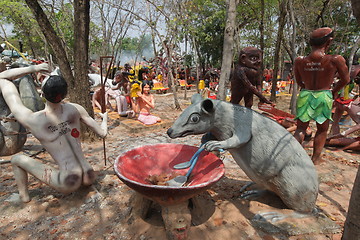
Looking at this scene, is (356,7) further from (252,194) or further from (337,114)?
(337,114)

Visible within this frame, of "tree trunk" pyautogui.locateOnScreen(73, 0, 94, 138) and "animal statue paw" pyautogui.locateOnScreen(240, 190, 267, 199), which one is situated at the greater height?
"tree trunk" pyautogui.locateOnScreen(73, 0, 94, 138)

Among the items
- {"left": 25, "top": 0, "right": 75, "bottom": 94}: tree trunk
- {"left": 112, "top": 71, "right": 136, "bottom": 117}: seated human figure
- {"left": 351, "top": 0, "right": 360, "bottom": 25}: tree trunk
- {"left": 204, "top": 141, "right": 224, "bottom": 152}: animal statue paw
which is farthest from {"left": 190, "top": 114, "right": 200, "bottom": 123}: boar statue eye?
{"left": 112, "top": 71, "right": 136, "bottom": 117}: seated human figure

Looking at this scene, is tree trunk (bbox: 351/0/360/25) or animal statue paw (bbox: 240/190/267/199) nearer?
tree trunk (bbox: 351/0/360/25)

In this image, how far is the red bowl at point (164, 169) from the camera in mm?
2100

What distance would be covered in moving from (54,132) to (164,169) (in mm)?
1416

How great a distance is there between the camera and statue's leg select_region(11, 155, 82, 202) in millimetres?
2859

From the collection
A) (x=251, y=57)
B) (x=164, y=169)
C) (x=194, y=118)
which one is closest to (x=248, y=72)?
(x=251, y=57)

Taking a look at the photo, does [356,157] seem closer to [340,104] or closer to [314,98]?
[340,104]

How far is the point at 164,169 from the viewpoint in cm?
297

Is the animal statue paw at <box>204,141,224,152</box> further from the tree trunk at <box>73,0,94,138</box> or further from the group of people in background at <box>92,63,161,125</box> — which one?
the group of people in background at <box>92,63,161,125</box>

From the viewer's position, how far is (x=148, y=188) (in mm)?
2039

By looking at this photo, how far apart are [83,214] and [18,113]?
4.82 ft

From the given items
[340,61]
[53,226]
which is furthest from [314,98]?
[53,226]

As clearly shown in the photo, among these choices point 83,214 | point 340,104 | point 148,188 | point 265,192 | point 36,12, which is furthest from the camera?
point 340,104
